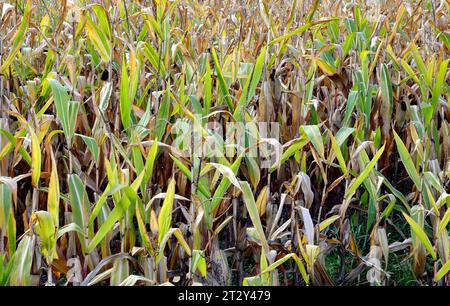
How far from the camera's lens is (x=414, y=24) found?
2137 mm

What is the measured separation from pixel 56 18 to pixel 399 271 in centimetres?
149

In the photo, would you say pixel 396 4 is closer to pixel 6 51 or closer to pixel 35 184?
pixel 6 51

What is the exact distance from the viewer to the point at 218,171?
1237mm

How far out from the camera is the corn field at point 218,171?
116cm

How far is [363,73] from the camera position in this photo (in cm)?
155

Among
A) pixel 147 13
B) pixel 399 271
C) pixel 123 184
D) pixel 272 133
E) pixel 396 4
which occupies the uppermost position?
pixel 396 4

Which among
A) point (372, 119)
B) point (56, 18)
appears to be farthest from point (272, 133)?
point (56, 18)

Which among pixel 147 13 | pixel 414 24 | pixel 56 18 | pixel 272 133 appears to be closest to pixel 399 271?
pixel 272 133

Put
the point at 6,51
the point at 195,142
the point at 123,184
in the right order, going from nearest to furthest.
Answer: the point at 123,184 → the point at 195,142 → the point at 6,51

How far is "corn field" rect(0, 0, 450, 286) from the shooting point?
3.81ft

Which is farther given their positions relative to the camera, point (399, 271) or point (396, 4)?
point (396, 4)

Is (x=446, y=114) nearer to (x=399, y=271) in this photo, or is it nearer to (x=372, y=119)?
(x=372, y=119)

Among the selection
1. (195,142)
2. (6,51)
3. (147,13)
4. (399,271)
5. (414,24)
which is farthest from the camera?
(414,24)

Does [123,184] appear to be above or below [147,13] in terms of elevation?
below
